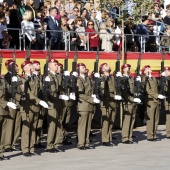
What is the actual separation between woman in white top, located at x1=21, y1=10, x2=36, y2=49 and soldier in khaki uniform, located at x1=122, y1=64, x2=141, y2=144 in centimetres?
246

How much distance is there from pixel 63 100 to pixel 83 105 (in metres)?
0.45

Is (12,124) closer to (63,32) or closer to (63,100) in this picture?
(63,100)

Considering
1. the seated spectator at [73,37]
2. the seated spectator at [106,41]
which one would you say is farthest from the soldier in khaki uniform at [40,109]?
the seated spectator at [106,41]

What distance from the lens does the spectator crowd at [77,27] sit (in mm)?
22141

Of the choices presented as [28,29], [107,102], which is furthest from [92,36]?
[107,102]

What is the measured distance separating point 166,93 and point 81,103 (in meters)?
3.25

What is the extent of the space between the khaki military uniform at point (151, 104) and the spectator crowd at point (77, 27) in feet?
8.90

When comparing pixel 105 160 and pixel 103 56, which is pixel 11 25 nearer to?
pixel 103 56

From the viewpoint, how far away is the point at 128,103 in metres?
21.2

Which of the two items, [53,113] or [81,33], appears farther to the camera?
[81,33]

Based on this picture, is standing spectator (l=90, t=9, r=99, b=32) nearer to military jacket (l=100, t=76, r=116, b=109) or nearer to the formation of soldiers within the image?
the formation of soldiers

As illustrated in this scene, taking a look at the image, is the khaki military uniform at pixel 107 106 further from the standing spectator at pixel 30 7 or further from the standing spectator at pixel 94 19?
the standing spectator at pixel 94 19

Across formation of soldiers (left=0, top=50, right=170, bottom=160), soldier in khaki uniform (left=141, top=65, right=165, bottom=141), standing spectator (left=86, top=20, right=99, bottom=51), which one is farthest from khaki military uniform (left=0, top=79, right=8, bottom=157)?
standing spectator (left=86, top=20, right=99, bottom=51)

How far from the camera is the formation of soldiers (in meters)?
18.5
